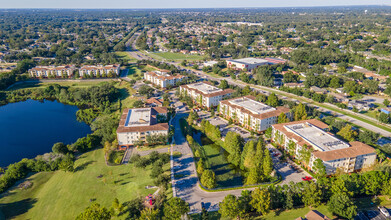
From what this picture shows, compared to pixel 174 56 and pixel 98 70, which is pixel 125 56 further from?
pixel 98 70

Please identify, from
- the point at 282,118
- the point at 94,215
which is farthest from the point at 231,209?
the point at 282,118

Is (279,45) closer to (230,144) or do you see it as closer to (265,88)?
(265,88)

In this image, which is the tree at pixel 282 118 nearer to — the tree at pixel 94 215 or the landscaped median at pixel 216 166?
the landscaped median at pixel 216 166

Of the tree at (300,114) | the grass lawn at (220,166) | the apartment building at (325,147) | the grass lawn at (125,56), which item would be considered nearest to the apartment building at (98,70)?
the grass lawn at (125,56)

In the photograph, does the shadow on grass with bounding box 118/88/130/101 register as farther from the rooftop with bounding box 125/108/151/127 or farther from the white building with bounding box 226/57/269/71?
the white building with bounding box 226/57/269/71

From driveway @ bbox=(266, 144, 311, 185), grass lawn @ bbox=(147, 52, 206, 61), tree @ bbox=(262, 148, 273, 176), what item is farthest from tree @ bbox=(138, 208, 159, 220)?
grass lawn @ bbox=(147, 52, 206, 61)

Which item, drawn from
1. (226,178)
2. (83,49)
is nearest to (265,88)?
(226,178)
